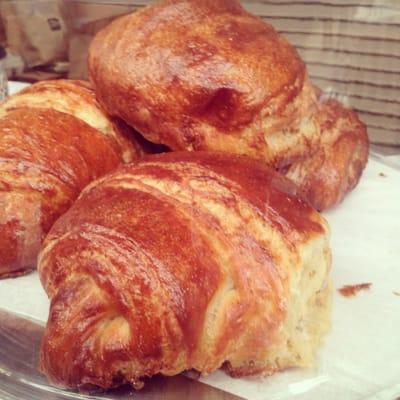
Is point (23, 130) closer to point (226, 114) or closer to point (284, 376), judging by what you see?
point (226, 114)

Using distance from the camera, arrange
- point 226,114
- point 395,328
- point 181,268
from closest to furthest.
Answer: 1. point 181,268
2. point 395,328
3. point 226,114

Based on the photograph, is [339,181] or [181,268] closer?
[181,268]

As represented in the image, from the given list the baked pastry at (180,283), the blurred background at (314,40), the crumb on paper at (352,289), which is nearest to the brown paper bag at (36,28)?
the blurred background at (314,40)

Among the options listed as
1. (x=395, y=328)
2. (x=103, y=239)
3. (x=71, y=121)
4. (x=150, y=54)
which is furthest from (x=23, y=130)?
(x=395, y=328)

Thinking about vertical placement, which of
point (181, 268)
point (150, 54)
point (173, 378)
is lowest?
point (173, 378)

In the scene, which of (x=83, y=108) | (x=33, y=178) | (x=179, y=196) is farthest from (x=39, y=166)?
(x=179, y=196)

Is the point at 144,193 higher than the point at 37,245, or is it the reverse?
the point at 144,193

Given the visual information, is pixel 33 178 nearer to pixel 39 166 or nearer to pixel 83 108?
pixel 39 166

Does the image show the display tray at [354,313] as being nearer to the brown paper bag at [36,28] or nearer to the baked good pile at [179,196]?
the baked good pile at [179,196]
